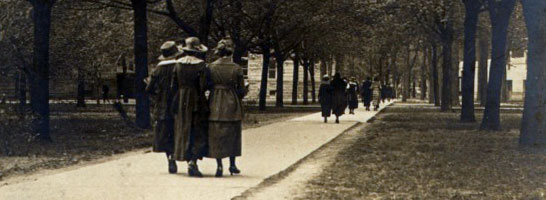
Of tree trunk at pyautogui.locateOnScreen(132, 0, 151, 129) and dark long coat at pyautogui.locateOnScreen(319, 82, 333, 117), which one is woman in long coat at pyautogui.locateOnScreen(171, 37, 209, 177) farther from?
dark long coat at pyautogui.locateOnScreen(319, 82, 333, 117)

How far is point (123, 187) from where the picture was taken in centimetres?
934

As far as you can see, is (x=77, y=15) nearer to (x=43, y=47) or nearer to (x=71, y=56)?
(x=71, y=56)

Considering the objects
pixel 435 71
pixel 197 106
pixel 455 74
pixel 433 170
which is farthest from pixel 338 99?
pixel 455 74

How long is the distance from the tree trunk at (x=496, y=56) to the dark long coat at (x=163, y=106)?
41.6 ft

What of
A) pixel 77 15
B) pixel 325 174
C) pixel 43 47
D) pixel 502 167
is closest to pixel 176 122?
pixel 325 174

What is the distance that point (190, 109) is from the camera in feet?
35.0


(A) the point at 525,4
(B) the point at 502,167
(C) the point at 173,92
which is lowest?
(B) the point at 502,167

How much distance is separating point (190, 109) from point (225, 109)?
436mm

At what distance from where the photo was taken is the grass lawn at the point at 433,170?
32.4 feet

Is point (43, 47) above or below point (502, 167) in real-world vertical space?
above

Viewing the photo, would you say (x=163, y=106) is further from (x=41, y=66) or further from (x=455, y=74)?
(x=455, y=74)

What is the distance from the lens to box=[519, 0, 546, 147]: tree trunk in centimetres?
1636

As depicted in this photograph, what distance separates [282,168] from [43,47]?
7.71 metres

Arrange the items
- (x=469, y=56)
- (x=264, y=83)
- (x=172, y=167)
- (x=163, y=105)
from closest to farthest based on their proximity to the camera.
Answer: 1. (x=163, y=105)
2. (x=172, y=167)
3. (x=469, y=56)
4. (x=264, y=83)
